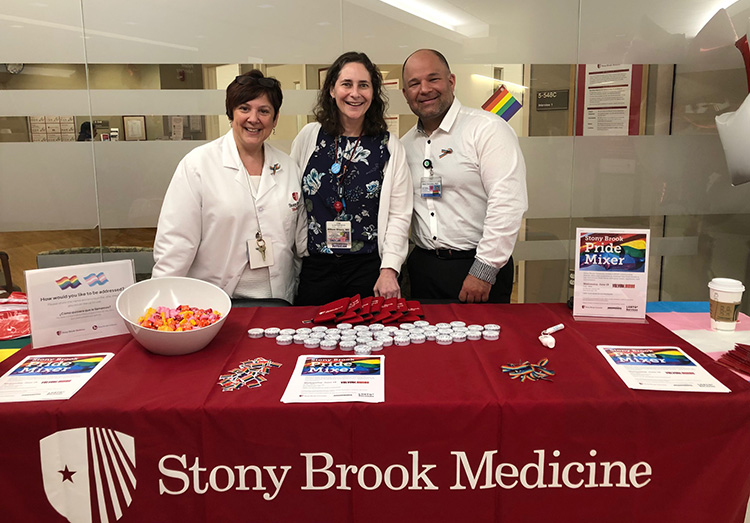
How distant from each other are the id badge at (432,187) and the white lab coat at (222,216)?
57 centimetres

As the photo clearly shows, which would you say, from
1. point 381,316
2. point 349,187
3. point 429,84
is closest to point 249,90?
point 349,187

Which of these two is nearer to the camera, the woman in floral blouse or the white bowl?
the white bowl

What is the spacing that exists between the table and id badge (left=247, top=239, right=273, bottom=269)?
3.16 feet

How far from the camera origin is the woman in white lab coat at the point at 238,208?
2.30m

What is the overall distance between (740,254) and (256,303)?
311 cm

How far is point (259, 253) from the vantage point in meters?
2.38

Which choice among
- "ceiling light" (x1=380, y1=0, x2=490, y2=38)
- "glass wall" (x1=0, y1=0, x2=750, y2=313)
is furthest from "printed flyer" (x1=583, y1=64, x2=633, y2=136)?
"ceiling light" (x1=380, y1=0, x2=490, y2=38)

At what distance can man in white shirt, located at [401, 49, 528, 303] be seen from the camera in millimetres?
2551

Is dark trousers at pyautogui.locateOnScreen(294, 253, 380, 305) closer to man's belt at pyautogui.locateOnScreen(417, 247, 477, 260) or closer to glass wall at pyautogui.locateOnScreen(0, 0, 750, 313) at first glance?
man's belt at pyautogui.locateOnScreen(417, 247, 477, 260)

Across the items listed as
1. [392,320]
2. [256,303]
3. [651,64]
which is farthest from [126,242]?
[651,64]

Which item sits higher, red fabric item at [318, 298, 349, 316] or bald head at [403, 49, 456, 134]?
bald head at [403, 49, 456, 134]

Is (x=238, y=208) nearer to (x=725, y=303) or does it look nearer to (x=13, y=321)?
(x=13, y=321)

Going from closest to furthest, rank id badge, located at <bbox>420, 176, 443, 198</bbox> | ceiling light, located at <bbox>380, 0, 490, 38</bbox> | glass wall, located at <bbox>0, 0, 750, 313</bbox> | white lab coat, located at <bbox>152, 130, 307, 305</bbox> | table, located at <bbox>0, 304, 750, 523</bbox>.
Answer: table, located at <bbox>0, 304, 750, 523</bbox> → white lab coat, located at <bbox>152, 130, 307, 305</bbox> → id badge, located at <bbox>420, 176, 443, 198</bbox> → glass wall, located at <bbox>0, 0, 750, 313</bbox> → ceiling light, located at <bbox>380, 0, 490, 38</bbox>

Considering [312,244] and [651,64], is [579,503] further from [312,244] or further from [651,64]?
[651,64]
